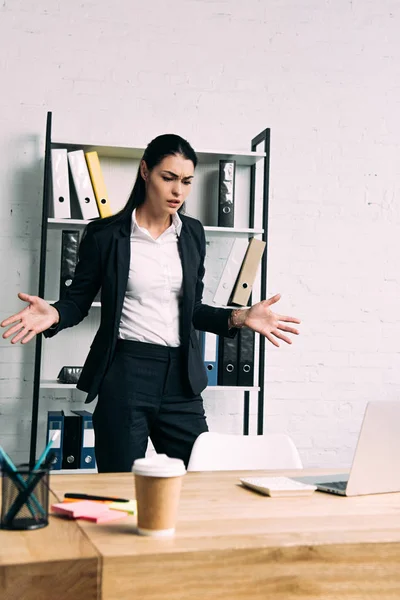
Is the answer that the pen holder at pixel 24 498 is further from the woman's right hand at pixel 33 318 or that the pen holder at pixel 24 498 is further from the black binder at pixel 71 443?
the black binder at pixel 71 443

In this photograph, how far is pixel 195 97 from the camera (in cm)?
364

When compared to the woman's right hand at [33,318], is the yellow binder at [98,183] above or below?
above

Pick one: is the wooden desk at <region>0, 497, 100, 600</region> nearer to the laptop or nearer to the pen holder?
the pen holder

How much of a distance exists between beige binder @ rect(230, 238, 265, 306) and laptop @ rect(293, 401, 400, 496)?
5.79 ft

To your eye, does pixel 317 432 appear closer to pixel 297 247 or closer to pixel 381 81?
pixel 297 247

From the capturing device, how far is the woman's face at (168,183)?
249 cm

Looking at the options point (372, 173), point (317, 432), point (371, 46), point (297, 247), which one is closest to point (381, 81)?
point (371, 46)

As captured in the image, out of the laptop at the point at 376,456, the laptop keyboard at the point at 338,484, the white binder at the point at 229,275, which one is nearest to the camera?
the laptop at the point at 376,456

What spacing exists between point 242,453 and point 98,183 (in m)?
1.55

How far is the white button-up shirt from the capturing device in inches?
95.0

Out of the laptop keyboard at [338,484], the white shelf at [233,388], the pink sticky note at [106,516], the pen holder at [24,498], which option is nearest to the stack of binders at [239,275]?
the white shelf at [233,388]

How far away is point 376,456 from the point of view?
1.52 metres

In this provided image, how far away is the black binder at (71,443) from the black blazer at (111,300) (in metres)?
0.77

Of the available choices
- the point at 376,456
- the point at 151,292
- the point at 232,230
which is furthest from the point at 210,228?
the point at 376,456
